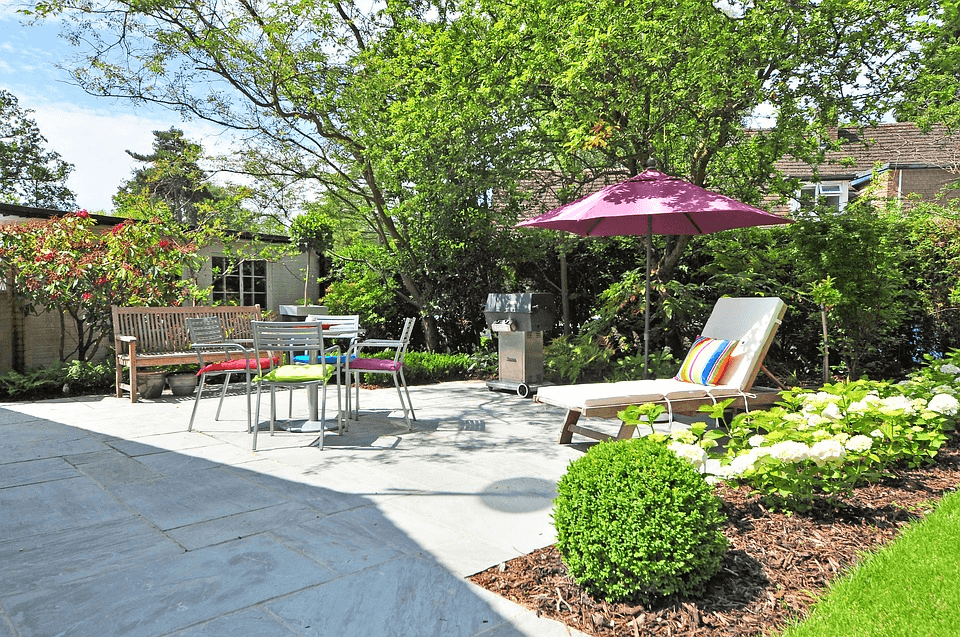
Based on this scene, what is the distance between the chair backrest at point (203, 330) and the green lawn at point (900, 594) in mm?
5348

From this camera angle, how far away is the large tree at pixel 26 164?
2650cm

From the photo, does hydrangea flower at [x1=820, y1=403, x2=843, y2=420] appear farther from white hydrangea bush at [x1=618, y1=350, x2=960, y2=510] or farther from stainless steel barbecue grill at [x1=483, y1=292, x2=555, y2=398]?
stainless steel barbecue grill at [x1=483, y1=292, x2=555, y2=398]

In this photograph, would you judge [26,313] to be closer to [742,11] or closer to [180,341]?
[180,341]

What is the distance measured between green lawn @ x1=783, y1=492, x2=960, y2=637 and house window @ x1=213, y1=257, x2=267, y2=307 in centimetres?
1075

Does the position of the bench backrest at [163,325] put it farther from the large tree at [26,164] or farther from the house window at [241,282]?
the large tree at [26,164]

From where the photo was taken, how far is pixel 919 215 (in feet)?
23.9

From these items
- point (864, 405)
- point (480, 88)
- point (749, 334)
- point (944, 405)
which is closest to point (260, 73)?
point (480, 88)

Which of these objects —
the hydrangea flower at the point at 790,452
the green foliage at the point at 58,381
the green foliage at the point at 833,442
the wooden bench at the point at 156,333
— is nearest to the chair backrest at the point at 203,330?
the wooden bench at the point at 156,333

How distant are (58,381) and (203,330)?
2.40m

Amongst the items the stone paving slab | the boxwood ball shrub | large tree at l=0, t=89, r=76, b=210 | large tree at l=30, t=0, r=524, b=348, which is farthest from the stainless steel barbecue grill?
large tree at l=0, t=89, r=76, b=210

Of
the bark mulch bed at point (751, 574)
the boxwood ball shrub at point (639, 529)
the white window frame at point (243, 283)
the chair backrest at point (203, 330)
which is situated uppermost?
the white window frame at point (243, 283)

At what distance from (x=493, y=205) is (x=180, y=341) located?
14.5ft

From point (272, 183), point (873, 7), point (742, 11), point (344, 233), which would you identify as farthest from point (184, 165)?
point (873, 7)

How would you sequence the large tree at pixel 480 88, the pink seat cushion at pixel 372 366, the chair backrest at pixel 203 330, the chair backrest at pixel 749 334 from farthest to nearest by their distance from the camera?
1. the large tree at pixel 480 88
2. the chair backrest at pixel 203 330
3. the pink seat cushion at pixel 372 366
4. the chair backrest at pixel 749 334
